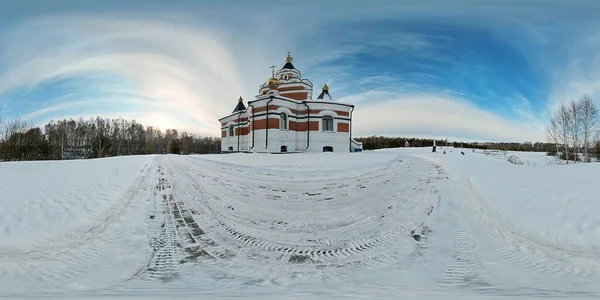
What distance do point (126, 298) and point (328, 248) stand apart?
97.2 inches

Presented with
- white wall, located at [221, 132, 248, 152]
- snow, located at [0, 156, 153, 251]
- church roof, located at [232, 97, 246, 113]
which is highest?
church roof, located at [232, 97, 246, 113]

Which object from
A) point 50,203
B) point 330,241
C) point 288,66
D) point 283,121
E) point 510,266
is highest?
point 288,66

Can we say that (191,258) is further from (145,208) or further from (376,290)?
(145,208)

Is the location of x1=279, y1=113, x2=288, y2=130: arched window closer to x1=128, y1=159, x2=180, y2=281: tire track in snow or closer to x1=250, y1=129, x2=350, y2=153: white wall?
x1=250, y1=129, x2=350, y2=153: white wall

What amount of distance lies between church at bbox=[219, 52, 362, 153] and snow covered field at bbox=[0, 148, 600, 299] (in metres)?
14.6

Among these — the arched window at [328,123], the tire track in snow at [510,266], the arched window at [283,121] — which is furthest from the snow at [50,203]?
the arched window at [328,123]

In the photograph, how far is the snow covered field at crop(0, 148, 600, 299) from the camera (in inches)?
121

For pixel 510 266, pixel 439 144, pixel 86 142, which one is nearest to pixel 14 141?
pixel 86 142

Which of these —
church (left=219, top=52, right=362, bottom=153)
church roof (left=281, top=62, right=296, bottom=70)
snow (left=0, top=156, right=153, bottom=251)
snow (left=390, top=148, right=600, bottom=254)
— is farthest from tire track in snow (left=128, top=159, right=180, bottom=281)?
church roof (left=281, top=62, right=296, bottom=70)

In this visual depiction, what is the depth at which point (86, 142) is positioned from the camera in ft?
133

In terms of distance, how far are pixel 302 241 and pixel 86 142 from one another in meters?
48.4

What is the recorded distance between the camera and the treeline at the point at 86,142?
3206 cm

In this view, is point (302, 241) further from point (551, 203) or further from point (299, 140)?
point (299, 140)

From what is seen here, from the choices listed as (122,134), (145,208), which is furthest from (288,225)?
(122,134)
